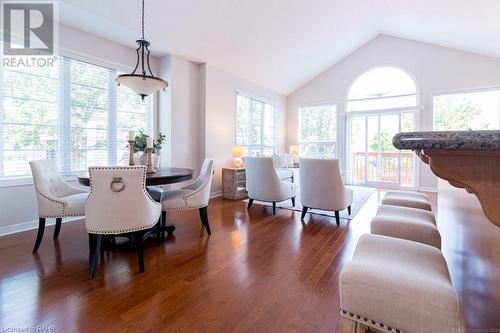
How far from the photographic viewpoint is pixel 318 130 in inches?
298

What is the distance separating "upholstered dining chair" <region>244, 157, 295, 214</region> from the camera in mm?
3775

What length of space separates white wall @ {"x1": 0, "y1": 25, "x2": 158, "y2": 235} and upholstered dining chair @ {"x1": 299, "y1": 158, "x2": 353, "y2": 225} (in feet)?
11.3

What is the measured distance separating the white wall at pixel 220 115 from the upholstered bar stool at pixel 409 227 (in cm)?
389

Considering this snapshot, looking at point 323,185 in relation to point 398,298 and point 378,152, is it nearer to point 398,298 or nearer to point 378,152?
point 398,298

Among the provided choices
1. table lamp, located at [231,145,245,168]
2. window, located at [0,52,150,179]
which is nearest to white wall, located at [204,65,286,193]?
A: table lamp, located at [231,145,245,168]

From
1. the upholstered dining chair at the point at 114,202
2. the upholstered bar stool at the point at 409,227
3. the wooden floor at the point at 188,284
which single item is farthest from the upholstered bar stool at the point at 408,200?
the upholstered dining chair at the point at 114,202

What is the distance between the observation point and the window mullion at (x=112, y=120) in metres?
4.04

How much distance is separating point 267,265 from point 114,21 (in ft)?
12.2

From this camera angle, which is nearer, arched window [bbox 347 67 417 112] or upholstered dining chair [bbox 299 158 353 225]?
upholstered dining chair [bbox 299 158 353 225]

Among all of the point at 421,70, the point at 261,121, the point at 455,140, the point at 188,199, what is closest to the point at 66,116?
the point at 188,199

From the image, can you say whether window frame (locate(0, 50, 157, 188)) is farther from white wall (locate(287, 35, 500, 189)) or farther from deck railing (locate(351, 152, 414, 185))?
deck railing (locate(351, 152, 414, 185))

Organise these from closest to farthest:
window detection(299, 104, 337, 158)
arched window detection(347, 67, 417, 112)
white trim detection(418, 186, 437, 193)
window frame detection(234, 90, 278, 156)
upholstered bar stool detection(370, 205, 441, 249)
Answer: upholstered bar stool detection(370, 205, 441, 249) → window frame detection(234, 90, 278, 156) → white trim detection(418, 186, 437, 193) → arched window detection(347, 67, 417, 112) → window detection(299, 104, 337, 158)

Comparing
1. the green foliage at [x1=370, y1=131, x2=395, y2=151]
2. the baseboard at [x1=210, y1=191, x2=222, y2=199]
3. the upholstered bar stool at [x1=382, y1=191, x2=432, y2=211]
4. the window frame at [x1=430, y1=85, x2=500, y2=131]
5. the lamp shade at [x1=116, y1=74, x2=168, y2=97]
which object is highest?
the window frame at [x1=430, y1=85, x2=500, y2=131]

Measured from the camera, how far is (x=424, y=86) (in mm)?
6004
